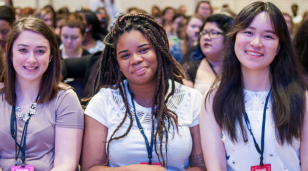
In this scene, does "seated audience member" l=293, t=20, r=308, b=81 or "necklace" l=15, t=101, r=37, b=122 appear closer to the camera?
"necklace" l=15, t=101, r=37, b=122

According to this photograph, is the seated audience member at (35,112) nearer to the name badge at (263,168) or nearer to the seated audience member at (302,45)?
the name badge at (263,168)

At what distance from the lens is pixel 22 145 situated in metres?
1.90

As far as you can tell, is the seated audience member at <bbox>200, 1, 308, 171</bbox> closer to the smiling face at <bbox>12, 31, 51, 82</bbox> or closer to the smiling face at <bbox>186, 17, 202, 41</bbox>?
the smiling face at <bbox>12, 31, 51, 82</bbox>

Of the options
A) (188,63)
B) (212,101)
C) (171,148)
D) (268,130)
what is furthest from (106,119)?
(188,63)

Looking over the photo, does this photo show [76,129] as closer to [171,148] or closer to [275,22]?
[171,148]

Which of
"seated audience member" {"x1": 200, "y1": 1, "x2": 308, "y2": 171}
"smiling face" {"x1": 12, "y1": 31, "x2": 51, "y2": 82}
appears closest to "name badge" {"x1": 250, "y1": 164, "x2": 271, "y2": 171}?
"seated audience member" {"x1": 200, "y1": 1, "x2": 308, "y2": 171}

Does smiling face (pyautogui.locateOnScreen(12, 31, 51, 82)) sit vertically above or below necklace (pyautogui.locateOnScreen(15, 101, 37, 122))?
above

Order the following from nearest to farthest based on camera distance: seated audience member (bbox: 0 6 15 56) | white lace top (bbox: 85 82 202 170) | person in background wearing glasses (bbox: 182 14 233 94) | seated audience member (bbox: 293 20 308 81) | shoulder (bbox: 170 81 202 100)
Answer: white lace top (bbox: 85 82 202 170) → shoulder (bbox: 170 81 202 100) → seated audience member (bbox: 293 20 308 81) → seated audience member (bbox: 0 6 15 56) → person in background wearing glasses (bbox: 182 14 233 94)

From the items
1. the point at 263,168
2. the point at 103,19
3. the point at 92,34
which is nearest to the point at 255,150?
the point at 263,168

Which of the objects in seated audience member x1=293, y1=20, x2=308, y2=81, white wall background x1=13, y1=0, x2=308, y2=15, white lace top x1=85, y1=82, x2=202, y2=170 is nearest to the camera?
white lace top x1=85, y1=82, x2=202, y2=170

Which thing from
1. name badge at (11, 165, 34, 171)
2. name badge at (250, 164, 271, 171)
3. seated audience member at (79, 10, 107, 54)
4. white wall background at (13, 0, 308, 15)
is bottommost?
name badge at (11, 165, 34, 171)

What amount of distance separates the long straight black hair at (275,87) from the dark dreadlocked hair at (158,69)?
1.01ft

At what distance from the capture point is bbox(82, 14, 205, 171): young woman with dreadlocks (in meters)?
1.88

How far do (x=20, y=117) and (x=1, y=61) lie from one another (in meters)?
0.63
